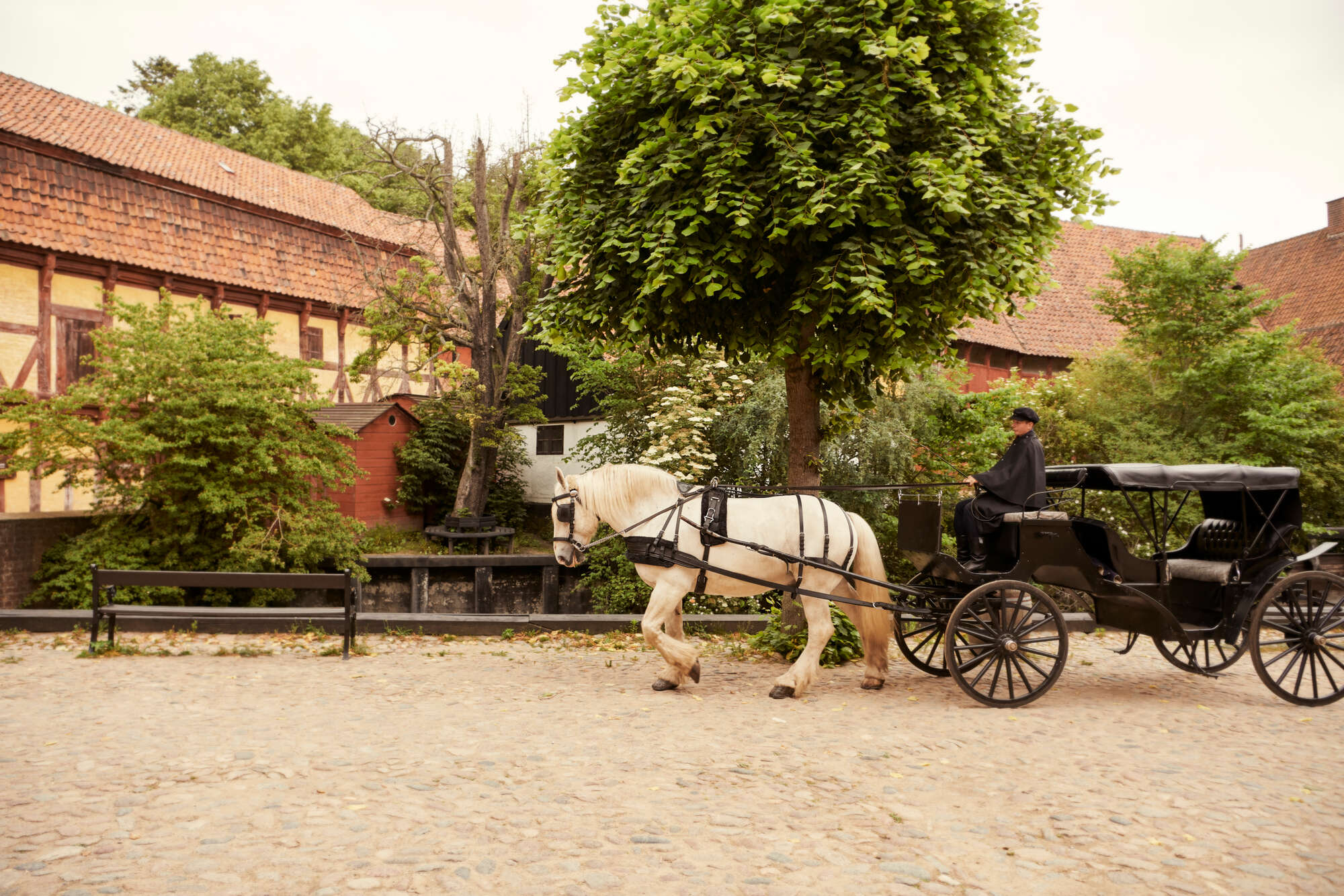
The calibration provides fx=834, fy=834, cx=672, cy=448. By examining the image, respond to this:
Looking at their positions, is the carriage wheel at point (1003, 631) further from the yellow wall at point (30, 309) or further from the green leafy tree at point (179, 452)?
the yellow wall at point (30, 309)

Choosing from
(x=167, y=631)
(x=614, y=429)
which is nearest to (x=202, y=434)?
(x=167, y=631)

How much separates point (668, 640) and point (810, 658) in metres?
1.18

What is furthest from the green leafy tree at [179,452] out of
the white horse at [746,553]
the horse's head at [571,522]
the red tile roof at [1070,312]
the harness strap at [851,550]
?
the red tile roof at [1070,312]

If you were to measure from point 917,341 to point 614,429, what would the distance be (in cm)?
758

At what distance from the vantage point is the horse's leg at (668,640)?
274 inches

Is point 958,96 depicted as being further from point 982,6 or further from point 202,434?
point 202,434

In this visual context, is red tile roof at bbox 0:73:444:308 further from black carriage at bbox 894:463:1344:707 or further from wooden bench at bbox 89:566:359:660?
black carriage at bbox 894:463:1344:707

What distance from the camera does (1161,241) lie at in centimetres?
1484

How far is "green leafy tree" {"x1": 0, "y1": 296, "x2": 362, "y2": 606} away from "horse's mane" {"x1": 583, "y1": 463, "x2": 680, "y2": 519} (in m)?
6.34

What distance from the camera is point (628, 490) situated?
7.30 metres

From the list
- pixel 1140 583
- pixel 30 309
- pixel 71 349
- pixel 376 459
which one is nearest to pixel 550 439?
pixel 376 459

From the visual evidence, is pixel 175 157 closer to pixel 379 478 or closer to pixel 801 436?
pixel 379 478

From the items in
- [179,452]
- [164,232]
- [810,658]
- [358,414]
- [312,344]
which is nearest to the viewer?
[810,658]

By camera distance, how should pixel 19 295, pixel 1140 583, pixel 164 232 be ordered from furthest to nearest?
pixel 164 232
pixel 19 295
pixel 1140 583
